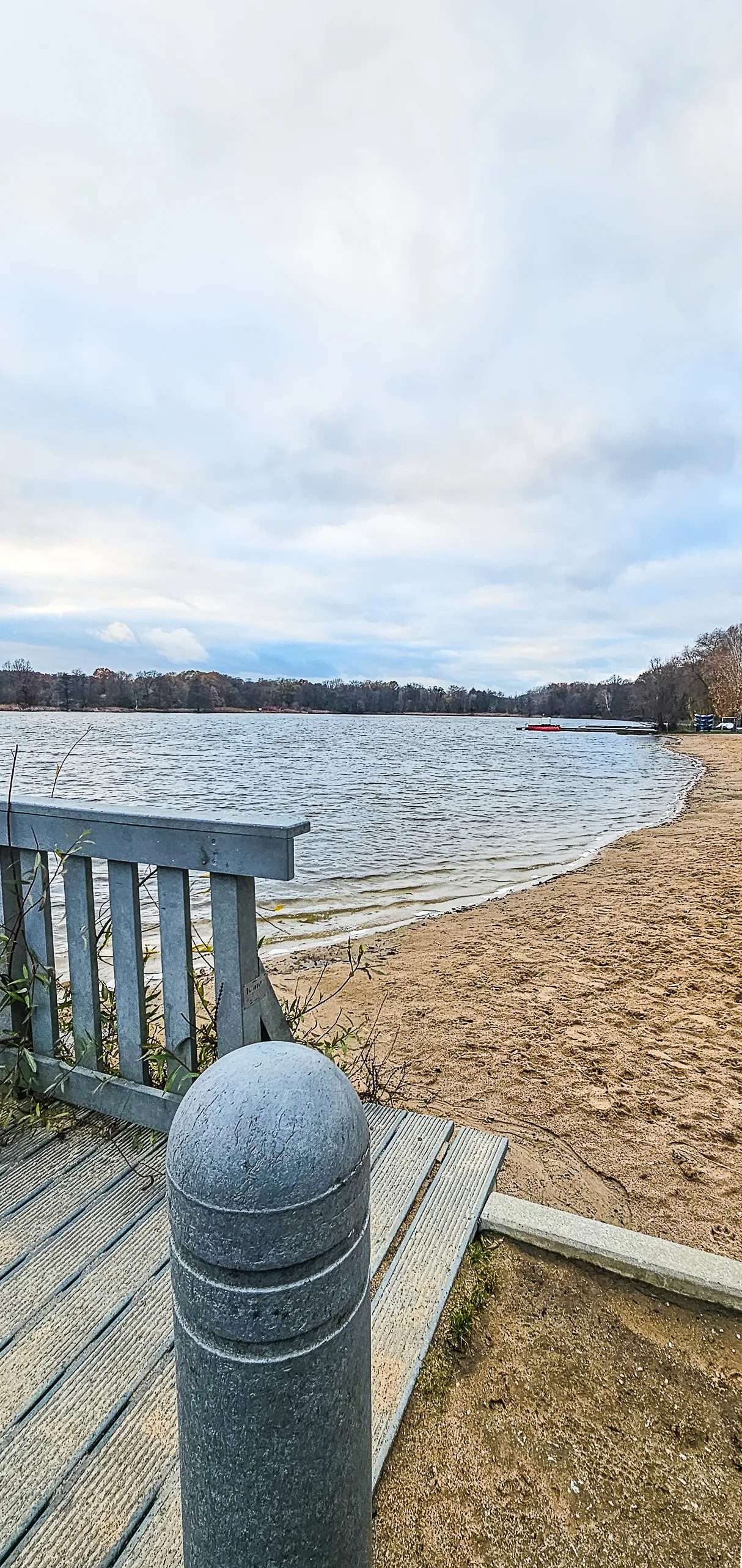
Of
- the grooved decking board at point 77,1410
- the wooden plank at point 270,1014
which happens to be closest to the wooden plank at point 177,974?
the wooden plank at point 270,1014

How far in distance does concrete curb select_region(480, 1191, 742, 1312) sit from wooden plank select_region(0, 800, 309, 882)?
148cm

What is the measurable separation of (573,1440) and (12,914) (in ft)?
8.53

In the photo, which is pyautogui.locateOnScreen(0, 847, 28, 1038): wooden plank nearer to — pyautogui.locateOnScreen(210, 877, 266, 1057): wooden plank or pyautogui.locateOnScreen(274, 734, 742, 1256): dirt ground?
pyautogui.locateOnScreen(210, 877, 266, 1057): wooden plank

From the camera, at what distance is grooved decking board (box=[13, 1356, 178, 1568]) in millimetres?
1408

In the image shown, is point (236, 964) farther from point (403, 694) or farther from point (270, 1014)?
point (403, 694)

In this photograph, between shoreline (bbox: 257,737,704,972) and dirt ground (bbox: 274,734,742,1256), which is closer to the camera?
dirt ground (bbox: 274,734,742,1256)

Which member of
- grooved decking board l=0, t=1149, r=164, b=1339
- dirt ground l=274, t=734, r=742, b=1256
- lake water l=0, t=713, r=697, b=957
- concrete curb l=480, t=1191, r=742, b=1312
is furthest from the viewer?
lake water l=0, t=713, r=697, b=957

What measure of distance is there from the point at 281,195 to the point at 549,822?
43.3 ft

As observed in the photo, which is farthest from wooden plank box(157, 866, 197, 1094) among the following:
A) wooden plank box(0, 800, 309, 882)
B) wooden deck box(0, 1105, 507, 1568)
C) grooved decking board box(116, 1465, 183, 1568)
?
grooved decking board box(116, 1465, 183, 1568)

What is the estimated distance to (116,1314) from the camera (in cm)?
195

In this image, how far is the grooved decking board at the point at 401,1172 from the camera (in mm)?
2281

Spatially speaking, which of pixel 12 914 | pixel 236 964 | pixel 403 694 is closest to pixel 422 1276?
pixel 236 964

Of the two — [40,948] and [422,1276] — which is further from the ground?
[40,948]

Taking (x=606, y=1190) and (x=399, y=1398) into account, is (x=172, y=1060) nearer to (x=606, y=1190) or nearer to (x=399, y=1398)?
(x=399, y=1398)
